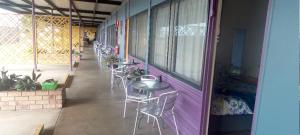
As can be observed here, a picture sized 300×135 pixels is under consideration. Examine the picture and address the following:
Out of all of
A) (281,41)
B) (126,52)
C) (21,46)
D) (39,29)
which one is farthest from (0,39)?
(281,41)

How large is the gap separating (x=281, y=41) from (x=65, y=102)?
3.52m

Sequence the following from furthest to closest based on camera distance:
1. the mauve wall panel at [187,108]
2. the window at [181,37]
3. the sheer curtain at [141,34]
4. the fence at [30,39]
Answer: the fence at [30,39] → the sheer curtain at [141,34] → the window at [181,37] → the mauve wall panel at [187,108]

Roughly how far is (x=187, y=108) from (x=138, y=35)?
3410 mm

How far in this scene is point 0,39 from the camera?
8484 mm

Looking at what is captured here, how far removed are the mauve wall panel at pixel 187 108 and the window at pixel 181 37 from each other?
0.12 metres

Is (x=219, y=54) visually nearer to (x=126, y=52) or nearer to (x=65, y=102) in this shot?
(x=65, y=102)

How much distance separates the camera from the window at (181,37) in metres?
2.55

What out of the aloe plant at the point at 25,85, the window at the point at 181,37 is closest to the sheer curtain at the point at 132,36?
the window at the point at 181,37

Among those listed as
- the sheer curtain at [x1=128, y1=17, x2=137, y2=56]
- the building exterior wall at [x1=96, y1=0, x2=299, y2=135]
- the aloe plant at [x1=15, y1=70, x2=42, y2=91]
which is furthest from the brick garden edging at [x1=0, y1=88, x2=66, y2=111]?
the building exterior wall at [x1=96, y1=0, x2=299, y2=135]

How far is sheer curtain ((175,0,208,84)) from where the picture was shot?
8.24 feet

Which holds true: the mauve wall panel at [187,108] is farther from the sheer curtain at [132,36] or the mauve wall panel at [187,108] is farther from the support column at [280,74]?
the sheer curtain at [132,36]

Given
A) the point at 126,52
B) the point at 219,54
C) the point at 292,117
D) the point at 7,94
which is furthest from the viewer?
the point at 126,52

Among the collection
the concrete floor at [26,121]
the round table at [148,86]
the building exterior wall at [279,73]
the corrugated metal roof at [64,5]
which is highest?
the corrugated metal roof at [64,5]

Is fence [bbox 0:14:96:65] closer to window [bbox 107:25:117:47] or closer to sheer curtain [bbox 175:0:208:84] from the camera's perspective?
window [bbox 107:25:117:47]
